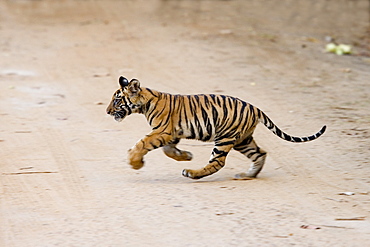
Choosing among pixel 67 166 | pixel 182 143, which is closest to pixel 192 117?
pixel 67 166

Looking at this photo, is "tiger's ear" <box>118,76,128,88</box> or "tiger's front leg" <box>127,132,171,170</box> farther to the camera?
"tiger's ear" <box>118,76,128,88</box>

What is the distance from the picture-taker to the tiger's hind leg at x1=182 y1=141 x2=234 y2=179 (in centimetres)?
643

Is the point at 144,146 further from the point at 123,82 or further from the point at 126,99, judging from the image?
the point at 123,82

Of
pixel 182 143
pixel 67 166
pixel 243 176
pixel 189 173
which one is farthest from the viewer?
pixel 182 143

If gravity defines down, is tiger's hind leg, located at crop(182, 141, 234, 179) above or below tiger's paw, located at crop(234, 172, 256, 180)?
above

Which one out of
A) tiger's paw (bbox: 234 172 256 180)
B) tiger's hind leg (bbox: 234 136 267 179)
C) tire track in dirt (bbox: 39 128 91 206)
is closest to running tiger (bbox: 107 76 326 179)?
tiger's hind leg (bbox: 234 136 267 179)

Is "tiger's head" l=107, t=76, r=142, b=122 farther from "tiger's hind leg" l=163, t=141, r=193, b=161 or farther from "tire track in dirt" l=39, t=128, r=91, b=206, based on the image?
"tire track in dirt" l=39, t=128, r=91, b=206

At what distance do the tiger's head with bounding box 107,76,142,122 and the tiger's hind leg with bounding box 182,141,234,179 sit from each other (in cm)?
77

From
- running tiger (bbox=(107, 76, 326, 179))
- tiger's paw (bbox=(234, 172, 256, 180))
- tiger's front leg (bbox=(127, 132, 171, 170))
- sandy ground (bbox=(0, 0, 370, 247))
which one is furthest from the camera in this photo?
tiger's paw (bbox=(234, 172, 256, 180))

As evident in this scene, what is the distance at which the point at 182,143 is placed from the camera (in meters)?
8.01

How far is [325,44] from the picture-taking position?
14102 millimetres

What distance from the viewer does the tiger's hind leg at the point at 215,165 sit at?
6430 millimetres

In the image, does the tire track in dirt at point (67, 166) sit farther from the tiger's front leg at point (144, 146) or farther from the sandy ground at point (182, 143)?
the tiger's front leg at point (144, 146)

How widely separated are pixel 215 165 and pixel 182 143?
1608 millimetres
